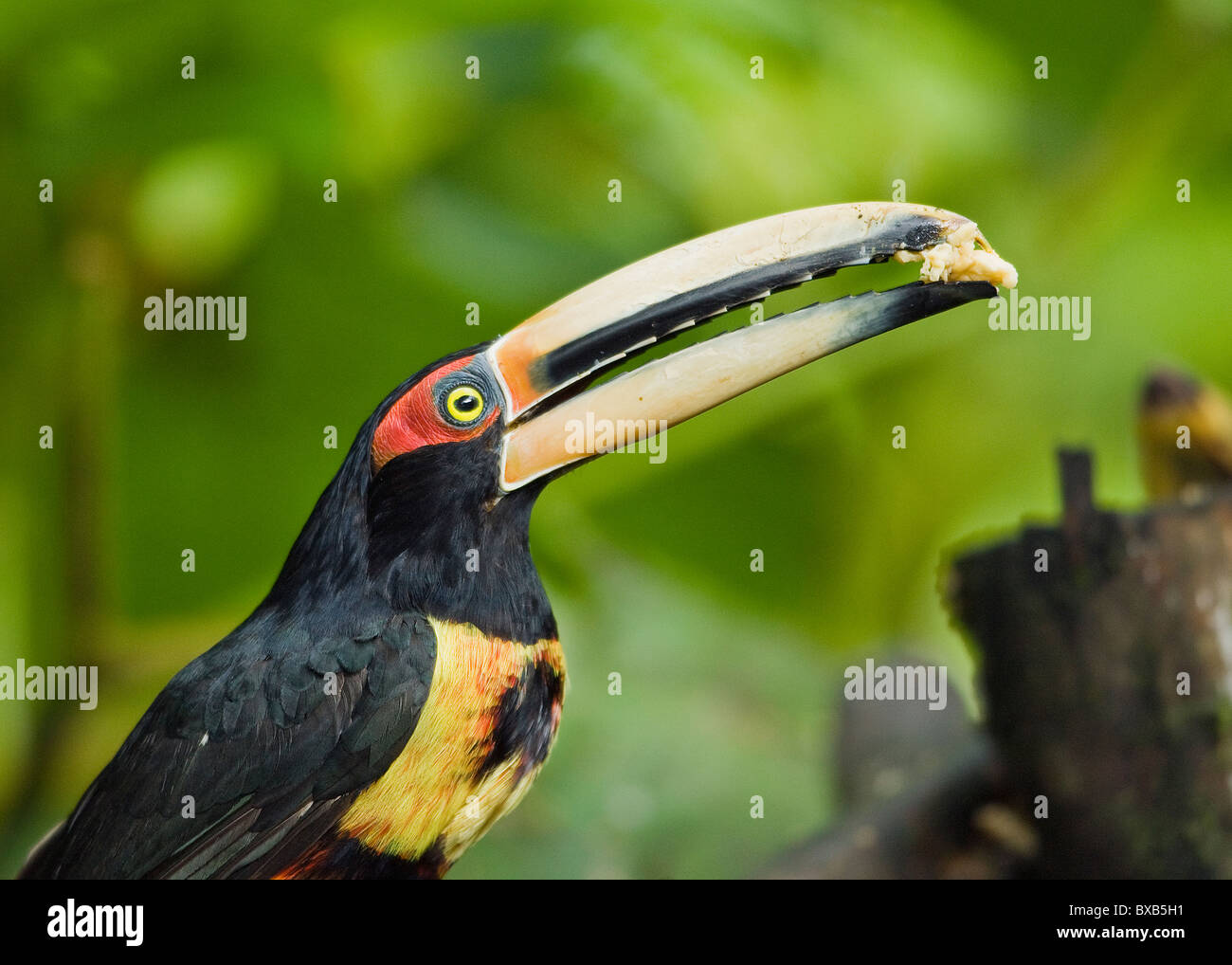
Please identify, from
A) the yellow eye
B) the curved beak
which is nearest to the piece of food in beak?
the curved beak

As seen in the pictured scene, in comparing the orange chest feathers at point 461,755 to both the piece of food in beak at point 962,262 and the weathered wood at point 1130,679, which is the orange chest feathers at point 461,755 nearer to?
the piece of food in beak at point 962,262

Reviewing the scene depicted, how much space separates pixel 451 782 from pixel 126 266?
63.5 inches

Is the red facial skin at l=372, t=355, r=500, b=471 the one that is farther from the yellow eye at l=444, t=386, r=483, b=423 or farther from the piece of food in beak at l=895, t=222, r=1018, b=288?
the piece of food in beak at l=895, t=222, r=1018, b=288

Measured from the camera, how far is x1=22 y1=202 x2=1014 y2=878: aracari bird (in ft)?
4.35

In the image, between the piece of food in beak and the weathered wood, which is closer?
the piece of food in beak

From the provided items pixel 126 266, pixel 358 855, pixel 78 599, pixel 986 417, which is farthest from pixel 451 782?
pixel 986 417

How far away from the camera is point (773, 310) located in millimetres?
2701

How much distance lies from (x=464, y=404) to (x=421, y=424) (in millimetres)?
59

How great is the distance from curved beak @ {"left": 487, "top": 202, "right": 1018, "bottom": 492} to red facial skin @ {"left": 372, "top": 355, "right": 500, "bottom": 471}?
0.05 metres

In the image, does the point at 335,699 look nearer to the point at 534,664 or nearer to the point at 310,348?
the point at 534,664

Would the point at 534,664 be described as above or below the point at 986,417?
below

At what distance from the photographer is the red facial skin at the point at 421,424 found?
55.2 inches

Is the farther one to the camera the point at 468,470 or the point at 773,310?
the point at 773,310

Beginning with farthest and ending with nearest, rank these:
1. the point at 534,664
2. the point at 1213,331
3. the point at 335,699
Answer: the point at 1213,331 < the point at 534,664 < the point at 335,699
